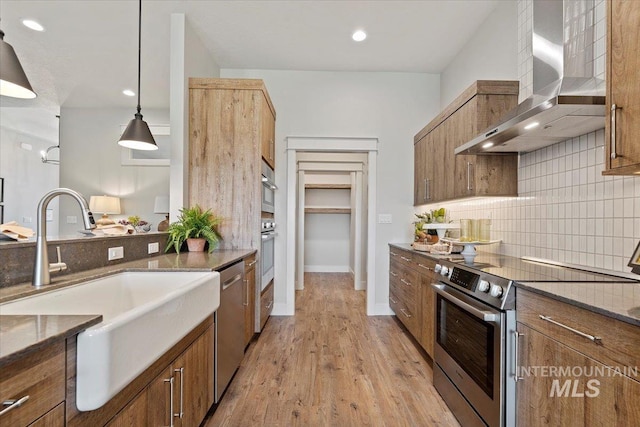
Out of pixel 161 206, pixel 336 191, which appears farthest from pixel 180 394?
pixel 336 191

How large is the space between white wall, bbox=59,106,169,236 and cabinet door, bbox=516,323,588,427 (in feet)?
14.9

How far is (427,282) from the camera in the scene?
260cm

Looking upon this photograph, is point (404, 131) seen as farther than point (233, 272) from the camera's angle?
Yes

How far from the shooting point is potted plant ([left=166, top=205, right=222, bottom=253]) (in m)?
2.70

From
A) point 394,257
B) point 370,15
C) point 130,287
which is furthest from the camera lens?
point 394,257

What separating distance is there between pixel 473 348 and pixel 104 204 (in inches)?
179

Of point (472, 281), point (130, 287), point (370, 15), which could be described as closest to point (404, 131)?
point (370, 15)

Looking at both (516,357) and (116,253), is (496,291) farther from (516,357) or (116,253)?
(116,253)

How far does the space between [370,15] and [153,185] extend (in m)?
3.55

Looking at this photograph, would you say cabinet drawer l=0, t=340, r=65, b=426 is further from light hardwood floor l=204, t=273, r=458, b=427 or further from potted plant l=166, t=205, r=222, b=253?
potted plant l=166, t=205, r=222, b=253

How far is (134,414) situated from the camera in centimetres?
103

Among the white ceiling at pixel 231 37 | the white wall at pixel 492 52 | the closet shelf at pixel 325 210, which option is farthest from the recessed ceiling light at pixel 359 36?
the closet shelf at pixel 325 210

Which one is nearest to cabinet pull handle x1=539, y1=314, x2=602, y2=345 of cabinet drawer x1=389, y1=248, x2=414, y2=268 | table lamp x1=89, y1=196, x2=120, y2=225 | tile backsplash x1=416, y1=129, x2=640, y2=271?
tile backsplash x1=416, y1=129, x2=640, y2=271

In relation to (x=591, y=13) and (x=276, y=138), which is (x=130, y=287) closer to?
(x=276, y=138)
